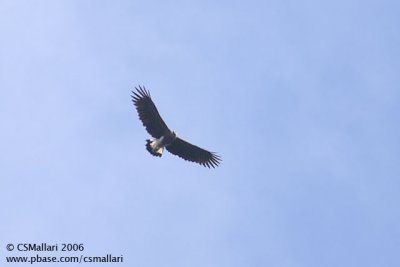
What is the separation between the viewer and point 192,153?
113ft

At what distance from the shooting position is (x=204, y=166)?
34594mm

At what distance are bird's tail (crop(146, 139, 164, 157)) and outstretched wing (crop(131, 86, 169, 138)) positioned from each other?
44 centimetres

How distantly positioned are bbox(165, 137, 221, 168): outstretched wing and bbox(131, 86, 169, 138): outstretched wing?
44.2 inches

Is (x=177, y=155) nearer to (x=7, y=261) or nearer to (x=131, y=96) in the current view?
(x=131, y=96)

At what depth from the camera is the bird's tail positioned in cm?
3241

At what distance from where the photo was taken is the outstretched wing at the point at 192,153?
33.8m

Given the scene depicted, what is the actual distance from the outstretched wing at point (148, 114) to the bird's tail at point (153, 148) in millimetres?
442

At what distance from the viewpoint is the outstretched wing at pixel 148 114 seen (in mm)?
32531

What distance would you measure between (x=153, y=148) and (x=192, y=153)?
8.17ft

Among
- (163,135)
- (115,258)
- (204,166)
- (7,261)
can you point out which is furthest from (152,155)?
(7,261)

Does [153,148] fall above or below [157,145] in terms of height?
below

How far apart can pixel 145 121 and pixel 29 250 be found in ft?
25.5

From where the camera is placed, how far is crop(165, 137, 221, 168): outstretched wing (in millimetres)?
33781

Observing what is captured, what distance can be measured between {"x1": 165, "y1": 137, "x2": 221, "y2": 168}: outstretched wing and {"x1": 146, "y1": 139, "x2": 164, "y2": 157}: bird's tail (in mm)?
1118
